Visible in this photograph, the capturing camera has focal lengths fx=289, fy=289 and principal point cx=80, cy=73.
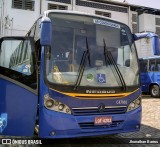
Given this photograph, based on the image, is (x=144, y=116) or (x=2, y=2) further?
(x=2, y=2)

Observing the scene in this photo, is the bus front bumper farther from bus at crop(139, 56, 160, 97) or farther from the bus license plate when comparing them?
bus at crop(139, 56, 160, 97)

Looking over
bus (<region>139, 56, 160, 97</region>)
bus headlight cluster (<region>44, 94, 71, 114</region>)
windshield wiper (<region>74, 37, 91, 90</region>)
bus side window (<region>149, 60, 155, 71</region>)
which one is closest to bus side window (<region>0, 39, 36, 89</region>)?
bus headlight cluster (<region>44, 94, 71, 114</region>)

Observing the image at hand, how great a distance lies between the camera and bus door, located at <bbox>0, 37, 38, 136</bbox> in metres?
5.17

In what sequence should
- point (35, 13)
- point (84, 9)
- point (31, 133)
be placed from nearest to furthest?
point (31, 133) < point (35, 13) < point (84, 9)

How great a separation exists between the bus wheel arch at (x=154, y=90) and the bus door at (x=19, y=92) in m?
13.1

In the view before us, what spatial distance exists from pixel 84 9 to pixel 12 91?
15.5m

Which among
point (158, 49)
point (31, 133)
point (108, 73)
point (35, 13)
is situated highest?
point (35, 13)

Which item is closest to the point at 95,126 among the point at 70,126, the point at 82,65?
the point at 70,126

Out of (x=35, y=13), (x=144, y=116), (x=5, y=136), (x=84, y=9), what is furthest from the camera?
(x=84, y=9)

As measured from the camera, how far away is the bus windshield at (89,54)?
516 cm

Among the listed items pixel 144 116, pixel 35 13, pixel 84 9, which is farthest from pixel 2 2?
pixel 144 116

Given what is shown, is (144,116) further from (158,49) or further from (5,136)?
(5,136)

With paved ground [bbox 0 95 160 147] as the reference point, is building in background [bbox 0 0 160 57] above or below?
above

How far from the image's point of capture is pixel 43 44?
189 inches
